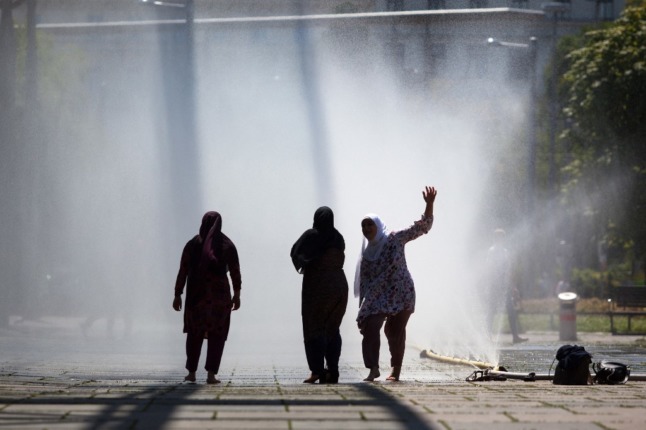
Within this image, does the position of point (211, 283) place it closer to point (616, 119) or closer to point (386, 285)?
point (386, 285)

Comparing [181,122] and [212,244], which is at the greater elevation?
[181,122]

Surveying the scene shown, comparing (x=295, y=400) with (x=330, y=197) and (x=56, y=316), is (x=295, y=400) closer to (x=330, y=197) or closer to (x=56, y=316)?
(x=330, y=197)

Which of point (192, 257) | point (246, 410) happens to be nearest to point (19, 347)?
point (192, 257)

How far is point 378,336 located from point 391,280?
49 cm

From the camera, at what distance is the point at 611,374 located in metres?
12.1

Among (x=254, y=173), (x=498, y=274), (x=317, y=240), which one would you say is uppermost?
(x=254, y=173)

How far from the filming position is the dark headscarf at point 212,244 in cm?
1294

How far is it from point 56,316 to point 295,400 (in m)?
26.3

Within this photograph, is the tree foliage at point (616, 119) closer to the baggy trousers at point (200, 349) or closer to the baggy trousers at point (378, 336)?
the baggy trousers at point (378, 336)

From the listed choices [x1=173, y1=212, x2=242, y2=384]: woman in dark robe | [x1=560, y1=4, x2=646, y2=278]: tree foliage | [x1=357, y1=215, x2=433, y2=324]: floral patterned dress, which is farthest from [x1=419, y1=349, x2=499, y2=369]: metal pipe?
[x1=560, y1=4, x2=646, y2=278]: tree foliage

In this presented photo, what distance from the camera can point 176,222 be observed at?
94.5 ft

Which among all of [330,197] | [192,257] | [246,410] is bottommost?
[246,410]

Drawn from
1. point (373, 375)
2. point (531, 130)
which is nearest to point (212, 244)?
point (373, 375)

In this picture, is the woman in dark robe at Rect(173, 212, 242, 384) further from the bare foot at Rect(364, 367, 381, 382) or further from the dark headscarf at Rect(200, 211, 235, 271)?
the bare foot at Rect(364, 367, 381, 382)
